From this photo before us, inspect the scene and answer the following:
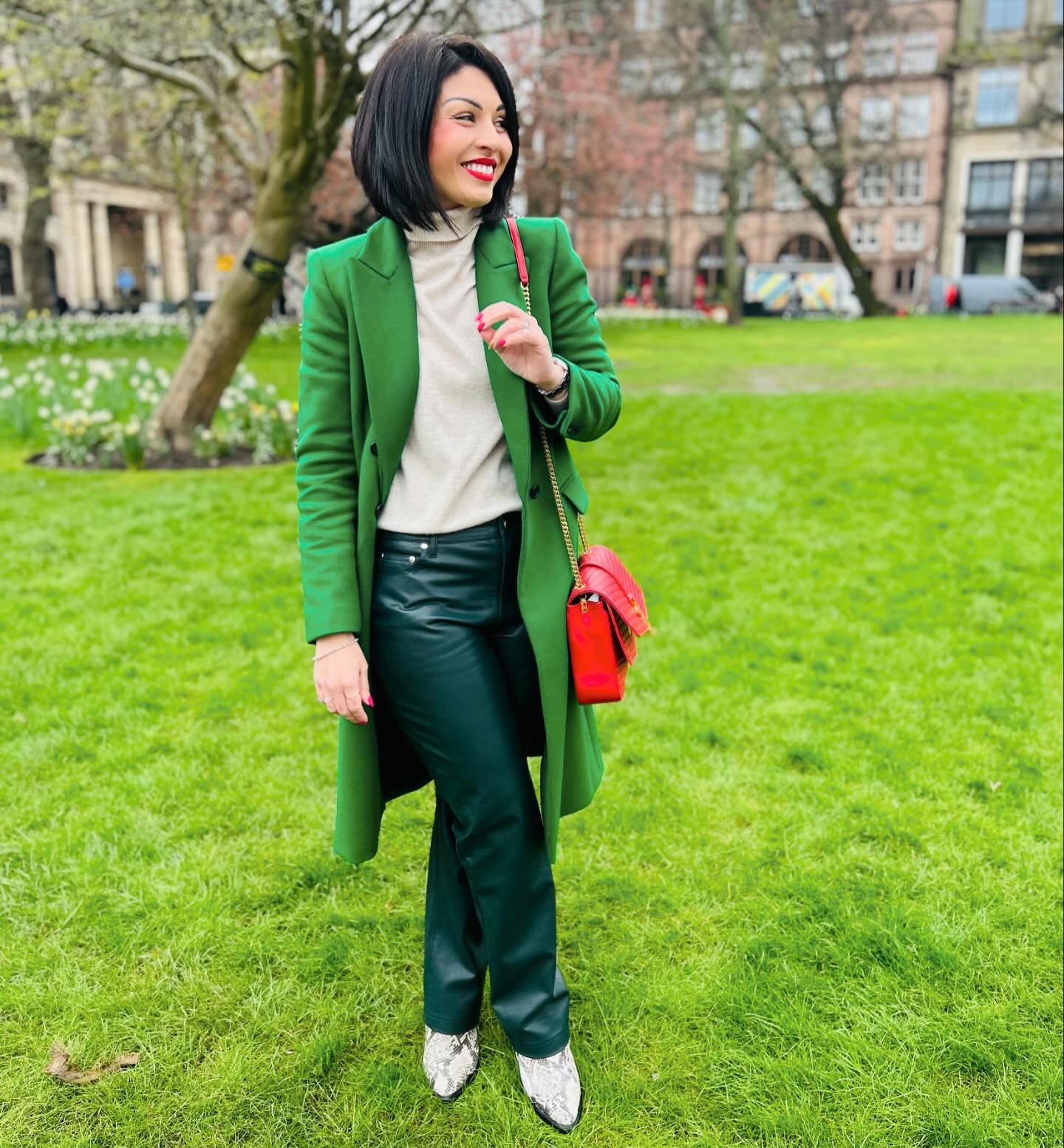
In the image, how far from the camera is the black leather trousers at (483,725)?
2.15 meters

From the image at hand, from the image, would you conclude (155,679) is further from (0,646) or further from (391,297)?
(391,297)

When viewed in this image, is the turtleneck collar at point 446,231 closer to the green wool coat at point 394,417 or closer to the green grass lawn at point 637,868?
the green wool coat at point 394,417

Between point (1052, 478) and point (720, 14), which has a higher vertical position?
point (720, 14)

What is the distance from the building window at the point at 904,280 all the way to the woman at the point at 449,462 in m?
61.9

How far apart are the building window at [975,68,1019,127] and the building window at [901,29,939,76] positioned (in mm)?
2660

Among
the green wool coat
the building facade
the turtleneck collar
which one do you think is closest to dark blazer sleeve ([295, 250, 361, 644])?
the green wool coat

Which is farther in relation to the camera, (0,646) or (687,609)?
(687,609)

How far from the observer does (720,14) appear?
31.1 metres

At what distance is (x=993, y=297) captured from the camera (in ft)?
135

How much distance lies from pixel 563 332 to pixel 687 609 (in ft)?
13.0

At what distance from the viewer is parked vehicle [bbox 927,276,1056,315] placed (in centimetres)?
4019

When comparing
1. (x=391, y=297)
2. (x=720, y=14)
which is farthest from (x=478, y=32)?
(x=720, y=14)

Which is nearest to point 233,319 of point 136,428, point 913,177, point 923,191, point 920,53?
point 136,428

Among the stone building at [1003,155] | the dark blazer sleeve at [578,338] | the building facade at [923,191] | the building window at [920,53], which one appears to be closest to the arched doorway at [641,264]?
the building facade at [923,191]
